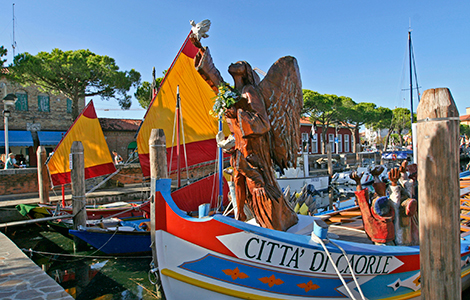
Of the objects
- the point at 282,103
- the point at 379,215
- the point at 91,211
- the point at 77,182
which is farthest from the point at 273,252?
the point at 91,211

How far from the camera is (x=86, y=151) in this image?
1171 centimetres

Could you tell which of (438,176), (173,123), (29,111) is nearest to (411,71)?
(173,123)

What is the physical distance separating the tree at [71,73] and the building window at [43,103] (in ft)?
3.24

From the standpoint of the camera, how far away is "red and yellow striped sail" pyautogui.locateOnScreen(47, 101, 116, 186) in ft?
36.3

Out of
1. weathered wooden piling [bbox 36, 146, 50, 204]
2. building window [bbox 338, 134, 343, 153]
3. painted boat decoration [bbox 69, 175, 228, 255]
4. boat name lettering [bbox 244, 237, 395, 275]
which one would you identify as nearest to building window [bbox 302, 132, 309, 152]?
building window [bbox 338, 134, 343, 153]

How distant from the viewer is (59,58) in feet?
68.8

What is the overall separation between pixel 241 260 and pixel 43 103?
25725 millimetres

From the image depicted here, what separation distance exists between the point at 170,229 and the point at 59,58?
22.1 meters

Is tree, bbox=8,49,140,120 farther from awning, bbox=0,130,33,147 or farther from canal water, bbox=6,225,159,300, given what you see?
canal water, bbox=6,225,159,300

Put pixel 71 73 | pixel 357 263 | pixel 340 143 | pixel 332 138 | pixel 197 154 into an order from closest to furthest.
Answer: pixel 357 263, pixel 197 154, pixel 71 73, pixel 332 138, pixel 340 143

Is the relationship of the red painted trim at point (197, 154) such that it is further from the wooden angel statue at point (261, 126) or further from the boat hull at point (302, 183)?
the wooden angel statue at point (261, 126)

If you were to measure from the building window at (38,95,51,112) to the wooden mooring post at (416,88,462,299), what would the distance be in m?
26.8

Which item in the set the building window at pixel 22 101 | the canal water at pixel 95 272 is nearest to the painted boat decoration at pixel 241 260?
the canal water at pixel 95 272

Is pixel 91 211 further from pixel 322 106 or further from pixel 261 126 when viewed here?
pixel 322 106
